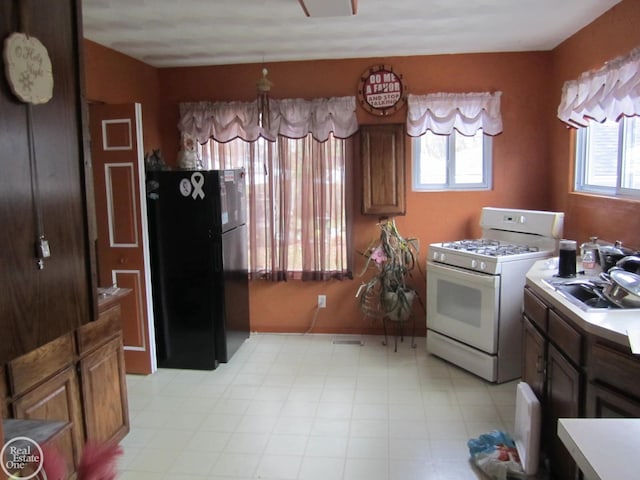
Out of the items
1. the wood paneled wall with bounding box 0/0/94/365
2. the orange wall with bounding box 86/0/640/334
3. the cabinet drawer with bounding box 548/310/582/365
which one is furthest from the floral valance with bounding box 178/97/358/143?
the wood paneled wall with bounding box 0/0/94/365

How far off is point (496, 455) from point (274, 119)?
117 inches

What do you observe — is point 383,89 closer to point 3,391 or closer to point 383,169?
point 383,169

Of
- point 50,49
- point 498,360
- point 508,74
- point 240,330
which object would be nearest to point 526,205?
point 508,74

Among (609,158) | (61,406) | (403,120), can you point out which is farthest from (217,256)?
(609,158)

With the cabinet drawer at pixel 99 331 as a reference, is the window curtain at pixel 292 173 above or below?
above

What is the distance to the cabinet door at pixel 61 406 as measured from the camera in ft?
6.36

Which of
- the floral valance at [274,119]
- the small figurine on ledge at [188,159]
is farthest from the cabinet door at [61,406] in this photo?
the floral valance at [274,119]

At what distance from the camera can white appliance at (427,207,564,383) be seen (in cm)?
328

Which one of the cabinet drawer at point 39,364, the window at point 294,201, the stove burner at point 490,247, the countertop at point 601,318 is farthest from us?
the window at point 294,201

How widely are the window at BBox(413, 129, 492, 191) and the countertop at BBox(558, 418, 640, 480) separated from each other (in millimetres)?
3317

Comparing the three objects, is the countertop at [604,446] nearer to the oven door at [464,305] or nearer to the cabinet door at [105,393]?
the cabinet door at [105,393]

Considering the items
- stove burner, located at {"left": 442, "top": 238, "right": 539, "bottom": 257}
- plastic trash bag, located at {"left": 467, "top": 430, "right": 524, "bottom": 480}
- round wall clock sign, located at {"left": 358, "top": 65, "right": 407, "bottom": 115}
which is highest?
round wall clock sign, located at {"left": 358, "top": 65, "right": 407, "bottom": 115}

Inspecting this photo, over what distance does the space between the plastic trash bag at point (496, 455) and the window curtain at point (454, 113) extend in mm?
2366

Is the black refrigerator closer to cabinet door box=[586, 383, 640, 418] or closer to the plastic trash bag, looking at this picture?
the plastic trash bag
